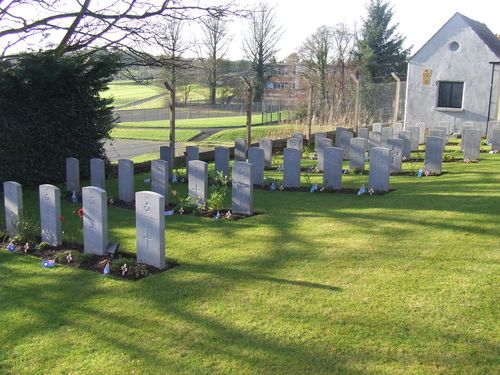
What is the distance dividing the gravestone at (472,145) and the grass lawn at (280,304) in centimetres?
784

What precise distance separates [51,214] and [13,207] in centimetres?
92

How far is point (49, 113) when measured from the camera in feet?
41.6

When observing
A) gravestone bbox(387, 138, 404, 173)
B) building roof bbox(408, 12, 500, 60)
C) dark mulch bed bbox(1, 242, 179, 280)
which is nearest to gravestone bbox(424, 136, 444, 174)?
gravestone bbox(387, 138, 404, 173)

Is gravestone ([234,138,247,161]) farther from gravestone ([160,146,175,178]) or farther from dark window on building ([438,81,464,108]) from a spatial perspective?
dark window on building ([438,81,464,108])

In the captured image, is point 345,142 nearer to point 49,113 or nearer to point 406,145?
point 406,145

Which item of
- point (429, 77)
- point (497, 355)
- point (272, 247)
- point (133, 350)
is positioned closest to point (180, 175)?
point (272, 247)

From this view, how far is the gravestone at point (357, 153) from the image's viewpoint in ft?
45.6

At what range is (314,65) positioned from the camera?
2111 inches

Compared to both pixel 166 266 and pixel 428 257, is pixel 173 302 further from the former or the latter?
pixel 428 257

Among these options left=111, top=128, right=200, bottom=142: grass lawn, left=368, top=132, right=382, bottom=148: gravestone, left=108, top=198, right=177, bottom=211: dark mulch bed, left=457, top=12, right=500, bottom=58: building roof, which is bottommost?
left=111, top=128, right=200, bottom=142: grass lawn

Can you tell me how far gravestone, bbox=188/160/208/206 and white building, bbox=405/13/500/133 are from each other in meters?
18.0

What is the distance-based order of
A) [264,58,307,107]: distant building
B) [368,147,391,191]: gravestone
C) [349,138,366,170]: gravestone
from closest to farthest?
[368,147,391,191]: gravestone → [349,138,366,170]: gravestone → [264,58,307,107]: distant building

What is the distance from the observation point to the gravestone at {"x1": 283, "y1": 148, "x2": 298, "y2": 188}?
12.0 metres

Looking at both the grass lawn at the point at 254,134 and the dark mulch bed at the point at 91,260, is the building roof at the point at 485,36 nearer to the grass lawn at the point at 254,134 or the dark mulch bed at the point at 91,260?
the grass lawn at the point at 254,134
